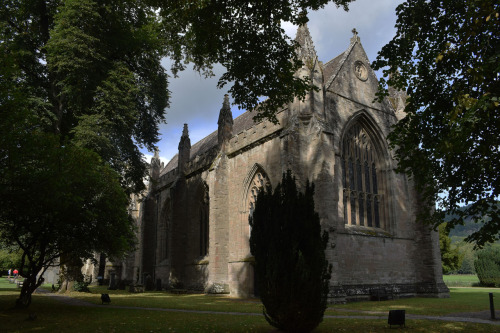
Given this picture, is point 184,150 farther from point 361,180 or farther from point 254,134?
point 361,180

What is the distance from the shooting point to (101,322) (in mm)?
11297

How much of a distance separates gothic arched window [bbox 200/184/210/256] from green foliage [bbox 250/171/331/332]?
1789cm

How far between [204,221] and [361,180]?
12.0 meters

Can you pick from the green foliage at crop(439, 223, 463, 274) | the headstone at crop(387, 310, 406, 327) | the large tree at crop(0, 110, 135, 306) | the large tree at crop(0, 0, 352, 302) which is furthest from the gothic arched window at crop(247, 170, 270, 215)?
the green foliage at crop(439, 223, 463, 274)

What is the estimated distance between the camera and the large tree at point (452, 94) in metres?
8.24

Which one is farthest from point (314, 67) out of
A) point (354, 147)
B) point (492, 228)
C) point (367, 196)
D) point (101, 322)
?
point (101, 322)

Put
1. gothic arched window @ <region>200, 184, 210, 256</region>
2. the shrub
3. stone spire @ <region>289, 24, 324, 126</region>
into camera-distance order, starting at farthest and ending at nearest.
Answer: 1. gothic arched window @ <region>200, 184, 210, 256</region>
2. the shrub
3. stone spire @ <region>289, 24, 324, 126</region>

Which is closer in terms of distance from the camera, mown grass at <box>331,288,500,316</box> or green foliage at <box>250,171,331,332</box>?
green foliage at <box>250,171,331,332</box>

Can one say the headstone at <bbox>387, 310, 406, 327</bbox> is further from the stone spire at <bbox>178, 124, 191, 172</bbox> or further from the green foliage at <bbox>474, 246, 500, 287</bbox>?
the green foliage at <bbox>474, 246, 500, 287</bbox>

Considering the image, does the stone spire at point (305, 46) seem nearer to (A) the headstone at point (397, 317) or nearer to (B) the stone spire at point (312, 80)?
(B) the stone spire at point (312, 80)

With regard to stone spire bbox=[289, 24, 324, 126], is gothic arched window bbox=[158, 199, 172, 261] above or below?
below

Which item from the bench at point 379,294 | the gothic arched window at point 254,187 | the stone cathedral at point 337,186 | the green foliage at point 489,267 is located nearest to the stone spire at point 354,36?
the stone cathedral at point 337,186

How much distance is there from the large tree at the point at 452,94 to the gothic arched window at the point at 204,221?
750 inches

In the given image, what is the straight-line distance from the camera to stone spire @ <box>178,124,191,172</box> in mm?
31125
